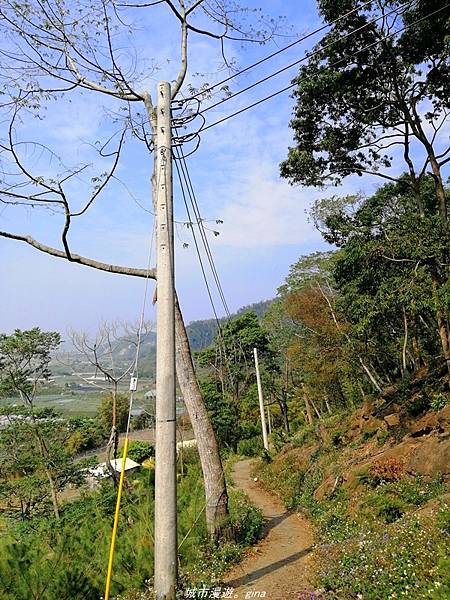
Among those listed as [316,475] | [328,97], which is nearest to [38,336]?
[316,475]

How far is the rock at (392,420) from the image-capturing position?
10625mm

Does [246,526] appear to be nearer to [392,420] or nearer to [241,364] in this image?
[392,420]

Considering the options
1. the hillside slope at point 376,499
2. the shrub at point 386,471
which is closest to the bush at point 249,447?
the hillside slope at point 376,499

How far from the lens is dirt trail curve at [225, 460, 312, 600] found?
426 cm

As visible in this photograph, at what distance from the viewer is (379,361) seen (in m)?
18.7

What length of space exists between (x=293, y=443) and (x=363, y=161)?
1122 centimetres

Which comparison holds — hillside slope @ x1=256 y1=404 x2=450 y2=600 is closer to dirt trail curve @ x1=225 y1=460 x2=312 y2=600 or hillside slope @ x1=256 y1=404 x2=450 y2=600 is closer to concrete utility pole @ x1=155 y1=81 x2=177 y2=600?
dirt trail curve @ x1=225 y1=460 x2=312 y2=600

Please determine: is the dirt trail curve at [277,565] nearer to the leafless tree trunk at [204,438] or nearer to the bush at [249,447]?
the leafless tree trunk at [204,438]

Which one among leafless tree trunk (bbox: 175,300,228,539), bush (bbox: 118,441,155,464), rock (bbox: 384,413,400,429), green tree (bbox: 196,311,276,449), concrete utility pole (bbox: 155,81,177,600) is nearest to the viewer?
concrete utility pole (bbox: 155,81,177,600)

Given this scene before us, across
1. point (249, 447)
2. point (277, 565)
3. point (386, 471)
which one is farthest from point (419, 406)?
point (249, 447)

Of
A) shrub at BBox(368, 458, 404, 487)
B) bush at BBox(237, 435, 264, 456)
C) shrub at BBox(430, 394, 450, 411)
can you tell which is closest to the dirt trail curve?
shrub at BBox(368, 458, 404, 487)

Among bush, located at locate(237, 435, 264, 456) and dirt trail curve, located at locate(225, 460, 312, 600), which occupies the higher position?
dirt trail curve, located at locate(225, 460, 312, 600)

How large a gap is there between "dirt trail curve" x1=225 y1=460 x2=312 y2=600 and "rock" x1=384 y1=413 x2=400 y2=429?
12.6 feet

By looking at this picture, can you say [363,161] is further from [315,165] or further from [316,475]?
[316,475]
